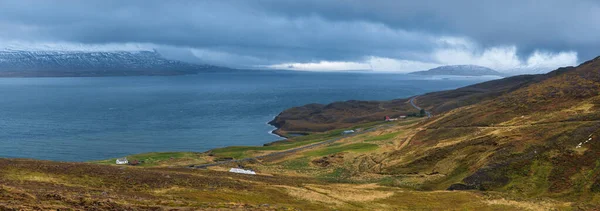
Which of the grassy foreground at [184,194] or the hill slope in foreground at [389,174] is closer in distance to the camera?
the grassy foreground at [184,194]

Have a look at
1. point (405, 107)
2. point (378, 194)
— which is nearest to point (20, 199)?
point (378, 194)

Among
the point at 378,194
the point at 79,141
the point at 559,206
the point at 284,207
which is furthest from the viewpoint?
the point at 79,141

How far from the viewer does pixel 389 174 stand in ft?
210

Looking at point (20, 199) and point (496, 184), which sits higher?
point (20, 199)

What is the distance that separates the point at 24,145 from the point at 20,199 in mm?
108220

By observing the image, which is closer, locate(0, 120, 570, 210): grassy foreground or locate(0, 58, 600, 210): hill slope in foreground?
locate(0, 120, 570, 210): grassy foreground

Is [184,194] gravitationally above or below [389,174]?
above

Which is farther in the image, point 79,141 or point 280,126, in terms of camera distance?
point 280,126

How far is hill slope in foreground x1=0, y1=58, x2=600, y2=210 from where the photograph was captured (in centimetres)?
3347

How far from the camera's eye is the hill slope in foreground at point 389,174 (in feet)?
110

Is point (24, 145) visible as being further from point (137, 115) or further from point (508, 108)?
point (508, 108)

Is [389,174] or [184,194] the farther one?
[389,174]

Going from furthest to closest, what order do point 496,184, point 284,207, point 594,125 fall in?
point 594,125, point 496,184, point 284,207

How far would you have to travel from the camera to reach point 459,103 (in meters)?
171
